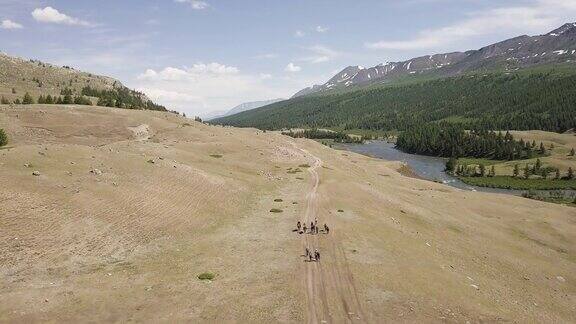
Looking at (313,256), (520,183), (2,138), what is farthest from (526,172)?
(2,138)

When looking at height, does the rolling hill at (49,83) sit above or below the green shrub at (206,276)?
above

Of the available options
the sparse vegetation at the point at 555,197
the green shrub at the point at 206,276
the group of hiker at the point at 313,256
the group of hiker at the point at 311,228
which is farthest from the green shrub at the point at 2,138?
the sparse vegetation at the point at 555,197

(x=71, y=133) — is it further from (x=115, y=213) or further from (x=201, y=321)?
(x=201, y=321)

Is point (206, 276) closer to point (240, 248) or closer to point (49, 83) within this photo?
point (240, 248)

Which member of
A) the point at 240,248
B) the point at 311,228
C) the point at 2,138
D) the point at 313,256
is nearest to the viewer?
the point at 313,256

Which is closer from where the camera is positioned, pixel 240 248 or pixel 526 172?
pixel 240 248

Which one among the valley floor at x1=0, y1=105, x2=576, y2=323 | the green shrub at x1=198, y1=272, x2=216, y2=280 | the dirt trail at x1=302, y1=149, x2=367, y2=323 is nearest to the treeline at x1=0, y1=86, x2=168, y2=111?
the valley floor at x1=0, y1=105, x2=576, y2=323

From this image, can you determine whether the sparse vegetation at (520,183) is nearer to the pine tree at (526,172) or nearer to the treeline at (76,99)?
the pine tree at (526,172)
